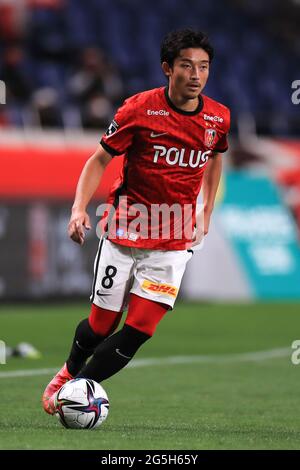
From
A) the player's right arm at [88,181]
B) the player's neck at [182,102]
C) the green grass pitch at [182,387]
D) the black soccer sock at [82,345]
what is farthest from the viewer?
the black soccer sock at [82,345]

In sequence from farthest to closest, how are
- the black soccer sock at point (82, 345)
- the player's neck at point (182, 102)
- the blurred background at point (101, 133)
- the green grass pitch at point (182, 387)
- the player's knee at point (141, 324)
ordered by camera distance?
the blurred background at point (101, 133) < the black soccer sock at point (82, 345) < the player's neck at point (182, 102) < the player's knee at point (141, 324) < the green grass pitch at point (182, 387)

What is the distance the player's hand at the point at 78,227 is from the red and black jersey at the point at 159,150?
1.65 ft

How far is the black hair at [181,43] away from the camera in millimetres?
6867

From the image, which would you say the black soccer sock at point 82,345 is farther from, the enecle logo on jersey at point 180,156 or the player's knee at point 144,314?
the enecle logo on jersey at point 180,156

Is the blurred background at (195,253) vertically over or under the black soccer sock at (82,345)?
under

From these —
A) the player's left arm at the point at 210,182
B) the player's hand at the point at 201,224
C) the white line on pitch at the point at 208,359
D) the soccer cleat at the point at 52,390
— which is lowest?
the white line on pitch at the point at 208,359

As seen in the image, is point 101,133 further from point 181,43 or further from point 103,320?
point 181,43

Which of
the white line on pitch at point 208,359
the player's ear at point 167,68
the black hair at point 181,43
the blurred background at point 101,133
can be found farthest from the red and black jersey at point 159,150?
the blurred background at point 101,133

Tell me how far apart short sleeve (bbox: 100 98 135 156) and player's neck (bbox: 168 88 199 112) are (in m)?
0.25

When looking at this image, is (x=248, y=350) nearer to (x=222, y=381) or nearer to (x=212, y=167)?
(x=222, y=381)

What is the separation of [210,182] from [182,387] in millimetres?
2452

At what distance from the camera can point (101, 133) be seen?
18844 mm

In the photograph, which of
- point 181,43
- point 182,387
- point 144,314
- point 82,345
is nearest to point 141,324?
point 144,314

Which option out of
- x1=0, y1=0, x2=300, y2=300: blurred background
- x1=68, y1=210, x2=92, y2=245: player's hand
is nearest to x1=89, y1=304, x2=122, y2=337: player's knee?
x1=68, y1=210, x2=92, y2=245: player's hand
